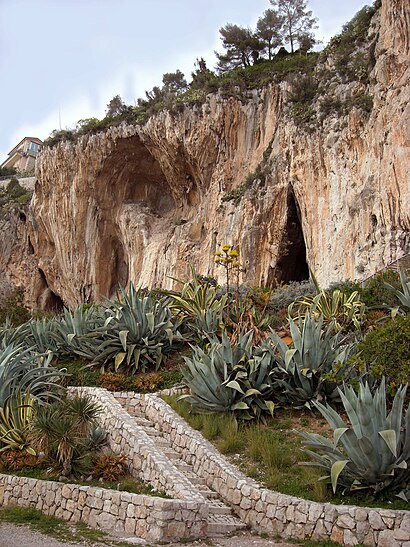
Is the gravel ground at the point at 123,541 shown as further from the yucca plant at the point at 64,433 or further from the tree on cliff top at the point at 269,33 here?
the tree on cliff top at the point at 269,33

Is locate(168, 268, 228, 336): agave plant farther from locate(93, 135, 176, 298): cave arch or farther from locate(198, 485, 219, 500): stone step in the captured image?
locate(93, 135, 176, 298): cave arch

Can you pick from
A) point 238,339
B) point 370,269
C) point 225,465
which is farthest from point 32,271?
point 225,465

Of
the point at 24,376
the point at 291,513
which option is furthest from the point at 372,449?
the point at 24,376

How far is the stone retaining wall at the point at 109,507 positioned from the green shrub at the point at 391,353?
11.0 feet

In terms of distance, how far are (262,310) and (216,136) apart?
561 inches

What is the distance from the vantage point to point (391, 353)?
9570 millimetres

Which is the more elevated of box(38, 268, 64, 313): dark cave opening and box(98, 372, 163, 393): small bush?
box(38, 268, 64, 313): dark cave opening

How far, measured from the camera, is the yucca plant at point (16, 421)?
10.4 meters

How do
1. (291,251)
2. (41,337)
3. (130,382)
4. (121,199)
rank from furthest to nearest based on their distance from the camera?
(121,199) < (291,251) < (41,337) < (130,382)

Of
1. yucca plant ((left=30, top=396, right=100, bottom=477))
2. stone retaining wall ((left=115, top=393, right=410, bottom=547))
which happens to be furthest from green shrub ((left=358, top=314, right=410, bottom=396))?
yucca plant ((left=30, top=396, right=100, bottom=477))

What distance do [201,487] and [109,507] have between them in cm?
144

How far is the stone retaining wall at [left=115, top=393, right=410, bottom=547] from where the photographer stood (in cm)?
713

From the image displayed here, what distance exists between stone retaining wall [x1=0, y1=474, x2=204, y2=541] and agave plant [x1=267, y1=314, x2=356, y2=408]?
350 centimetres

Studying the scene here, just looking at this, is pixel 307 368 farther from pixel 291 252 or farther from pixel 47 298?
pixel 47 298
